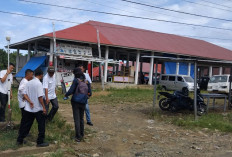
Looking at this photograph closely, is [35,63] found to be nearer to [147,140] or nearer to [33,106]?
[147,140]

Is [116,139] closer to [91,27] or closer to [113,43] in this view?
[113,43]

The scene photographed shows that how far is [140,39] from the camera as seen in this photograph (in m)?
23.0

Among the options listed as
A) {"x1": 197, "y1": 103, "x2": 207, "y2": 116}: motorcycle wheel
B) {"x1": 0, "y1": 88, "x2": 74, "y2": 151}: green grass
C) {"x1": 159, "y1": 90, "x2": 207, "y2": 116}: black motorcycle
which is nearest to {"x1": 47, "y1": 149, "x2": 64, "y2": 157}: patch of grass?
Result: {"x1": 0, "y1": 88, "x2": 74, "y2": 151}: green grass

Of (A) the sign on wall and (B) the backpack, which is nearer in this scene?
(B) the backpack

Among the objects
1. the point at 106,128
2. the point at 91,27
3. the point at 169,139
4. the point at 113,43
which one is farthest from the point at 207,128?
the point at 91,27

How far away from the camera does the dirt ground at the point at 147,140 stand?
5.27m

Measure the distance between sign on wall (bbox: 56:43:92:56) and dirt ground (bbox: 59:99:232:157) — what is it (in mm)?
9526

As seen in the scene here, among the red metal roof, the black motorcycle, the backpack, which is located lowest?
the black motorcycle

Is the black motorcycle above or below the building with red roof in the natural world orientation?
below

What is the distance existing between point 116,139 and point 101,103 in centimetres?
626

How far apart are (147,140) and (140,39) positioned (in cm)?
1759

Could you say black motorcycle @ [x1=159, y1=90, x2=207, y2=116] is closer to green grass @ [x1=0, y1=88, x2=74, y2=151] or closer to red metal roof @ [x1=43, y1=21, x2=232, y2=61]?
green grass @ [x1=0, y1=88, x2=74, y2=151]

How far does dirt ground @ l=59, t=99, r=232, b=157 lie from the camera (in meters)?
5.27

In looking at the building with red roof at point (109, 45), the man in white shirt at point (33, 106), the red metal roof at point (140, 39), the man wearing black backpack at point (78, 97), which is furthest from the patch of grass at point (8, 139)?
the red metal roof at point (140, 39)
